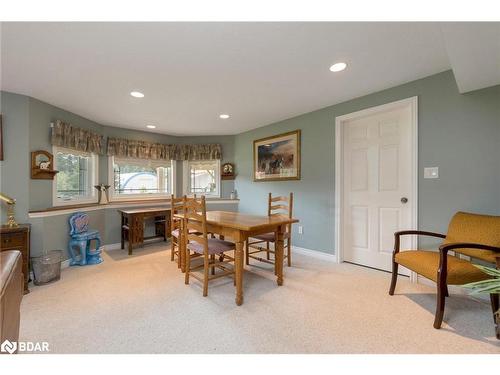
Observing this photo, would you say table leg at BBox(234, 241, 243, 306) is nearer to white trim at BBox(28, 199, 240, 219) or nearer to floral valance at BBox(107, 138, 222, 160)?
white trim at BBox(28, 199, 240, 219)

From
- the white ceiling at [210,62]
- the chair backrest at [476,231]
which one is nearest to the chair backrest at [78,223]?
the white ceiling at [210,62]

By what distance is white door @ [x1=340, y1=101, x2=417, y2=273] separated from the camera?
8.44 feet

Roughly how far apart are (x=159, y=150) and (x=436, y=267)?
14.6 feet

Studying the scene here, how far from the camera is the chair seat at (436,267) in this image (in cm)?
161

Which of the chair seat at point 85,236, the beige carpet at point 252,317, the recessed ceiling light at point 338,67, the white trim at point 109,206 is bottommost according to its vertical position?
the beige carpet at point 252,317

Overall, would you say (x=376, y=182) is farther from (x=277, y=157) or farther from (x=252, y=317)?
(x=252, y=317)

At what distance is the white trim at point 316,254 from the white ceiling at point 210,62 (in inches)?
85.0

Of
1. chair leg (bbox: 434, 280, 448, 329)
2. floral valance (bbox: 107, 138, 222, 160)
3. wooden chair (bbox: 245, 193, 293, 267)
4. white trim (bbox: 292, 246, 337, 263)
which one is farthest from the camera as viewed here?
floral valance (bbox: 107, 138, 222, 160)

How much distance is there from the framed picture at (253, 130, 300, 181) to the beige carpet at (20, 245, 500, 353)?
5.70ft

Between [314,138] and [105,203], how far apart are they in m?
3.61

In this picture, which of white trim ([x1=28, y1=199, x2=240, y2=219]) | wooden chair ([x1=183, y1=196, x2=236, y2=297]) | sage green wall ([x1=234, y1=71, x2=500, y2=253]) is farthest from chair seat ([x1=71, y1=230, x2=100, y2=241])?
sage green wall ([x1=234, y1=71, x2=500, y2=253])

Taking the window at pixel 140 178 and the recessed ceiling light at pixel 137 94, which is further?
the window at pixel 140 178

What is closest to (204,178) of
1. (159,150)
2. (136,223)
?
(159,150)

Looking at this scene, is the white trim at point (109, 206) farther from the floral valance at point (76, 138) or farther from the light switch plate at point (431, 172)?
the light switch plate at point (431, 172)
